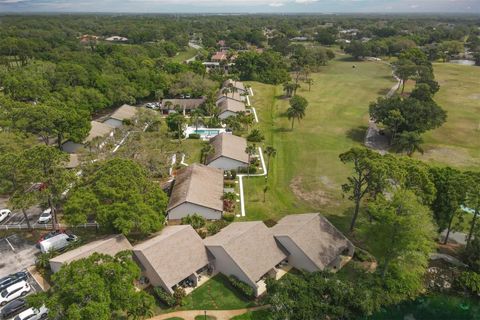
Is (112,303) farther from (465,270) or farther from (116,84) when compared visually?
(116,84)

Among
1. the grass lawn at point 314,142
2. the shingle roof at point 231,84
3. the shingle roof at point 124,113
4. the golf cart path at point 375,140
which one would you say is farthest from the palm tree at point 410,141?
the shingle roof at point 231,84

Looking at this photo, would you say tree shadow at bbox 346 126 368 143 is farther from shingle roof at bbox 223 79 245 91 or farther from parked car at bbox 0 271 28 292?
parked car at bbox 0 271 28 292

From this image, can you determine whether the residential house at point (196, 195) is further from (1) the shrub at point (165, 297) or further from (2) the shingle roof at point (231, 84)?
(2) the shingle roof at point (231, 84)

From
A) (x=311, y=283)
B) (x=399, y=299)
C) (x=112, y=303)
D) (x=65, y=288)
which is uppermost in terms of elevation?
(x=65, y=288)

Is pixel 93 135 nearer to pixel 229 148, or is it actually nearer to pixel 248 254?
pixel 229 148

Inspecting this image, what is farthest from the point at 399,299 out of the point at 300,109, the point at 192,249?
the point at 300,109

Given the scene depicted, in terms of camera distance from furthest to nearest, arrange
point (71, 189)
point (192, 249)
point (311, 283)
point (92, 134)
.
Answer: point (92, 134)
point (71, 189)
point (192, 249)
point (311, 283)

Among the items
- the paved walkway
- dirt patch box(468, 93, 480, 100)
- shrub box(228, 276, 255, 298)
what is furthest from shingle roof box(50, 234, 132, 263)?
dirt patch box(468, 93, 480, 100)
